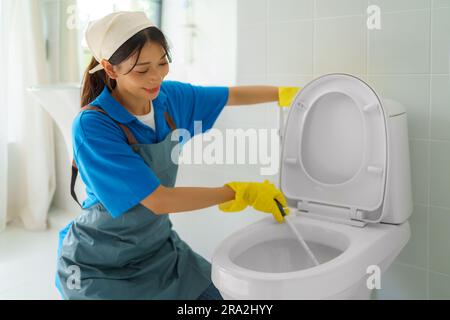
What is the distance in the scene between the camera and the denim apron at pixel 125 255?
125cm

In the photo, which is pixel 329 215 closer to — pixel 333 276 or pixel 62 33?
pixel 333 276

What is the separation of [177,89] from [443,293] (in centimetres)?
98

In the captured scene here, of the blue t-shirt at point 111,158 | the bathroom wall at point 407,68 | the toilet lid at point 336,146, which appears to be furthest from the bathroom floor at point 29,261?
the bathroom wall at point 407,68

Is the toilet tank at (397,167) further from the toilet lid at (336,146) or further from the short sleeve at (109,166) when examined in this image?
the short sleeve at (109,166)

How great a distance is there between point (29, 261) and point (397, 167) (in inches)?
59.3

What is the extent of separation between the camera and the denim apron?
125cm

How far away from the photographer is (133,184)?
1123mm

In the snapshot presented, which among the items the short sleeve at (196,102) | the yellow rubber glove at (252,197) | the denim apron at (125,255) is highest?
the short sleeve at (196,102)

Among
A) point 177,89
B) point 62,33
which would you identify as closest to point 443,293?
point 177,89

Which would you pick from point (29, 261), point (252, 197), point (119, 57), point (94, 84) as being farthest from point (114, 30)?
point (29, 261)

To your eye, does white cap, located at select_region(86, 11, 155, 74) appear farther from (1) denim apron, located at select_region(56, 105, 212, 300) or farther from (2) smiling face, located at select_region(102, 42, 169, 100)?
(1) denim apron, located at select_region(56, 105, 212, 300)

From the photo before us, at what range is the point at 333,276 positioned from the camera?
1.05 metres

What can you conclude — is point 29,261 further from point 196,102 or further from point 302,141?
point 302,141

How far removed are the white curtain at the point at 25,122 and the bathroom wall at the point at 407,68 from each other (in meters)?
1.14
